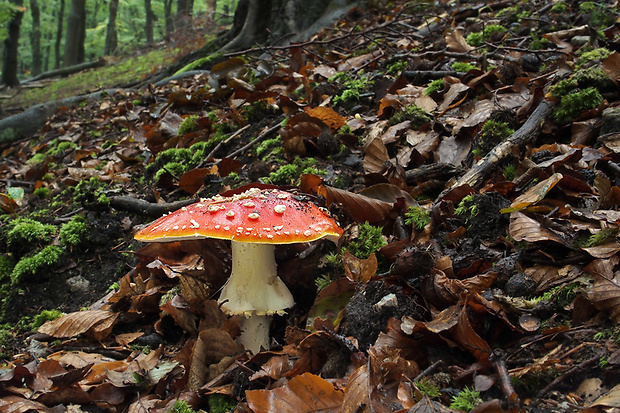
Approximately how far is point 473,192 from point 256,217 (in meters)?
1.13

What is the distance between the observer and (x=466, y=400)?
1.33 m

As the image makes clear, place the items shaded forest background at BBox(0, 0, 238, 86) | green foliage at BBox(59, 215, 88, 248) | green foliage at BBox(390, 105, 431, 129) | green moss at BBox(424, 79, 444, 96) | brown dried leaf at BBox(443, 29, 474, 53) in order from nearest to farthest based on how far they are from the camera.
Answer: green foliage at BBox(390, 105, 431, 129) → green foliage at BBox(59, 215, 88, 248) → green moss at BBox(424, 79, 444, 96) → brown dried leaf at BBox(443, 29, 474, 53) → shaded forest background at BBox(0, 0, 238, 86)

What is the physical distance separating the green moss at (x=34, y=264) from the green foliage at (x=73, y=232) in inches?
4.5

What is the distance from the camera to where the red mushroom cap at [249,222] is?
188cm

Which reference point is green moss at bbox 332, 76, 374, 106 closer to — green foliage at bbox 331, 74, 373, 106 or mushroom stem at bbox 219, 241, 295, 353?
green foliage at bbox 331, 74, 373, 106


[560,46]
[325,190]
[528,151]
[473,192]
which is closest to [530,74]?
[560,46]

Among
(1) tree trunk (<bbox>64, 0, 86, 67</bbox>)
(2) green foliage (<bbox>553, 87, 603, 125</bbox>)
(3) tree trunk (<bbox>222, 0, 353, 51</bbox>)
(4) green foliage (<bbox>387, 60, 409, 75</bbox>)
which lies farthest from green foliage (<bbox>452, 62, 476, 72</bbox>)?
(1) tree trunk (<bbox>64, 0, 86, 67</bbox>)

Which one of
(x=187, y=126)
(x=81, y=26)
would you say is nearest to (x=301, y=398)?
(x=187, y=126)

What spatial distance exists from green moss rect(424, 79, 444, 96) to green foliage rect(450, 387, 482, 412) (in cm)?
269

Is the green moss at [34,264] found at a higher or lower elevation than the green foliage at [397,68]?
lower

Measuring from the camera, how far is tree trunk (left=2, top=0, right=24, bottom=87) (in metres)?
14.0

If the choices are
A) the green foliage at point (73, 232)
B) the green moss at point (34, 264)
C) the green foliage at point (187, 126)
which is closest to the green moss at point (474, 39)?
the green foliage at point (187, 126)

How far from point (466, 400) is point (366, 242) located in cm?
104

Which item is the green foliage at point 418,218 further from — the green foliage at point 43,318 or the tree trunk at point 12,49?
the tree trunk at point 12,49
